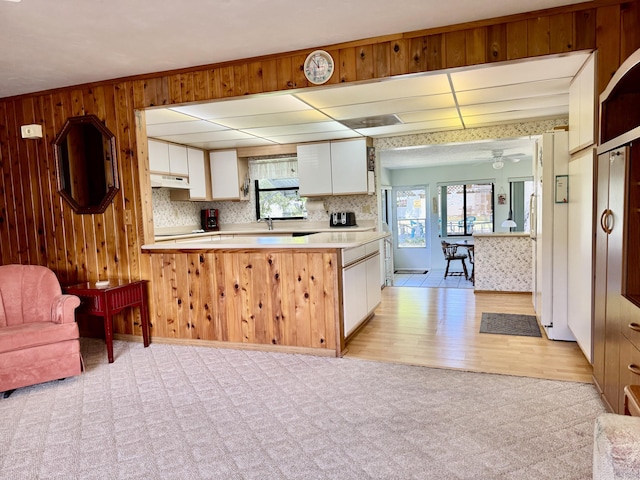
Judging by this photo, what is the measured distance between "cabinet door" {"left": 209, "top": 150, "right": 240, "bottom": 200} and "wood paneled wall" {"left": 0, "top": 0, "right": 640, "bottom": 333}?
110 inches

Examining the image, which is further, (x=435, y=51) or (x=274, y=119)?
(x=274, y=119)

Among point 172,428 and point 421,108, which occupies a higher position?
point 421,108

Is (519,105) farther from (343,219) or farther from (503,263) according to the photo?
(343,219)

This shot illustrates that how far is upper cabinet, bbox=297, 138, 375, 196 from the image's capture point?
19.8 feet

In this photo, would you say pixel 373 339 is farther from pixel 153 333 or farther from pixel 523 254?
pixel 523 254

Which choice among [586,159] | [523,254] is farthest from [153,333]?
[523,254]

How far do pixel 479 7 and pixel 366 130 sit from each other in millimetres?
3051

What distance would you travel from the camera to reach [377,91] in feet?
12.1

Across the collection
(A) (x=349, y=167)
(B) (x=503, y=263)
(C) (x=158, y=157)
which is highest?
(C) (x=158, y=157)

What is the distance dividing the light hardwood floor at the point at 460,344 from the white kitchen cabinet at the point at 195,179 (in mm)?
3373

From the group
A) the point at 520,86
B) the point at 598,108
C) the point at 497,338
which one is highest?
the point at 520,86

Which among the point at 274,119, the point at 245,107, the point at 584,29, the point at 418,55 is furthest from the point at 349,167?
the point at 584,29

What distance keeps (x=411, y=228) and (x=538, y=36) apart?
762cm

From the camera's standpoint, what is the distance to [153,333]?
3980 millimetres
